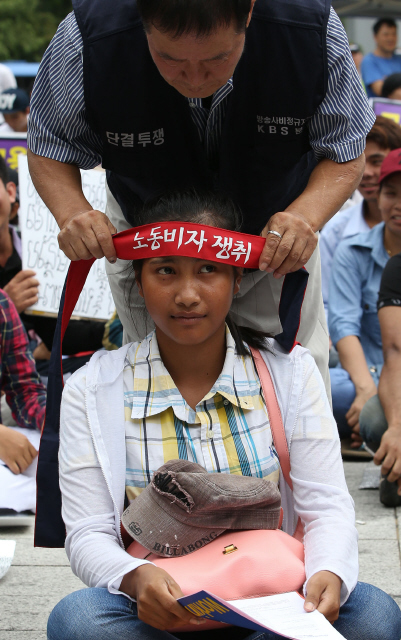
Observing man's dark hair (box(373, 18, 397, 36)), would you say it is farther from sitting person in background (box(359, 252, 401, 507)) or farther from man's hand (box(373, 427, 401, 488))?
man's hand (box(373, 427, 401, 488))

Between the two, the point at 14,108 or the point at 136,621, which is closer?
the point at 136,621

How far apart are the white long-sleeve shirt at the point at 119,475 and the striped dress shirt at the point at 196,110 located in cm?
55

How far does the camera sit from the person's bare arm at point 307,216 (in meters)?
1.89

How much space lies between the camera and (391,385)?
11.9 ft

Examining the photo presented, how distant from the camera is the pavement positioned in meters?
2.49

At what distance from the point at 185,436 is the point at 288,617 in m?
0.48

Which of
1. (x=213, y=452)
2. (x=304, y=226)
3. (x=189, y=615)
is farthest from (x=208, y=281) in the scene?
(x=189, y=615)

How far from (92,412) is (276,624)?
649 millimetres

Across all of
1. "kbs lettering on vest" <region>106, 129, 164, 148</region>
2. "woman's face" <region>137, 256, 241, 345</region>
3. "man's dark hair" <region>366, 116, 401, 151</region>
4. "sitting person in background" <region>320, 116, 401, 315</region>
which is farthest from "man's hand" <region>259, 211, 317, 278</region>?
"man's dark hair" <region>366, 116, 401, 151</region>

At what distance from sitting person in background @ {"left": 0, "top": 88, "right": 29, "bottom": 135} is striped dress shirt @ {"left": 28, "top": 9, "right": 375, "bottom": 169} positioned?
5451mm

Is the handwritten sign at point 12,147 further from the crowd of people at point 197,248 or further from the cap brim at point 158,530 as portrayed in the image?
the cap brim at point 158,530

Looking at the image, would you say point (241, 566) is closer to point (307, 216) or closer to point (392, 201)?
point (307, 216)

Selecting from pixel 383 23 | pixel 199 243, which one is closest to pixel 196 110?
pixel 199 243

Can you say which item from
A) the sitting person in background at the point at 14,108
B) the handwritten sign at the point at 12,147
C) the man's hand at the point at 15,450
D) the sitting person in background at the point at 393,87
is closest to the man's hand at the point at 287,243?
the man's hand at the point at 15,450
